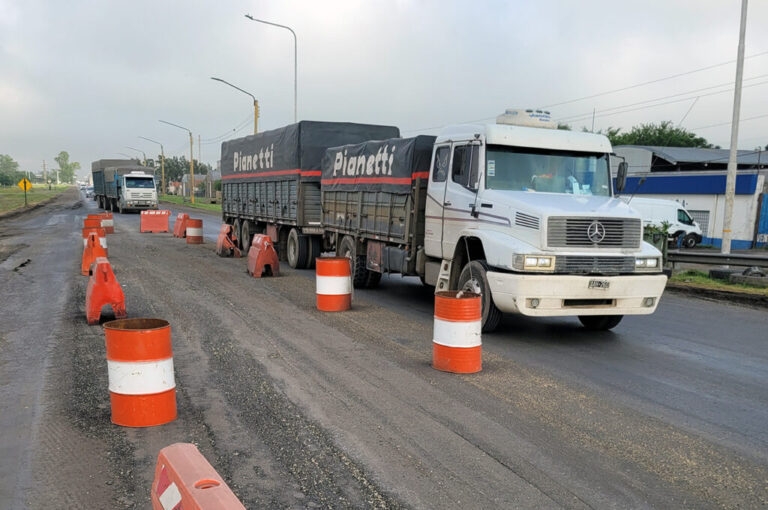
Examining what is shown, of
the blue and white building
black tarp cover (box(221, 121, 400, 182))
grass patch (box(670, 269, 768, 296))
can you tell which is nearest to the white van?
the blue and white building

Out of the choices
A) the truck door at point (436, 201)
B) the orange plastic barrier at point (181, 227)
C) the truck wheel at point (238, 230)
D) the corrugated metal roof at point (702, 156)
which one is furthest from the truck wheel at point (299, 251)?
the corrugated metal roof at point (702, 156)

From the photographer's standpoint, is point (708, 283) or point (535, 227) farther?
point (708, 283)

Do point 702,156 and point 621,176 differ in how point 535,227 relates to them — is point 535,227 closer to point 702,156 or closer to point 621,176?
point 621,176

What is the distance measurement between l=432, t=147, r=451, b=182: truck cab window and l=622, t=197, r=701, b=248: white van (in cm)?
2264

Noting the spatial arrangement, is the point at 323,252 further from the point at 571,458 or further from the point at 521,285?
the point at 571,458

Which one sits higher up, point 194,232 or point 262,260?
point 262,260

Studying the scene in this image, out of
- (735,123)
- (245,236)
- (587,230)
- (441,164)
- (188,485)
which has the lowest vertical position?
(245,236)

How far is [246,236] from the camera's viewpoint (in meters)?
20.9

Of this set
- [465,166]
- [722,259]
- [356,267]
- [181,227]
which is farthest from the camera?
[181,227]

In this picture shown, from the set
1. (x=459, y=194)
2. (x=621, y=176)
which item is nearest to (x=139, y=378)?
(x=459, y=194)

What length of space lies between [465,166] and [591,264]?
2430 millimetres

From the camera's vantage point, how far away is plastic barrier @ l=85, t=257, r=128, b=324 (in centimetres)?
902

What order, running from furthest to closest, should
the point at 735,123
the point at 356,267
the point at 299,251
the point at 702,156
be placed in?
the point at 702,156 → the point at 735,123 → the point at 299,251 → the point at 356,267

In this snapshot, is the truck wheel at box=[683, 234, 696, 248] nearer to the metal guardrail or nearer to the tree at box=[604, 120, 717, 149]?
the metal guardrail
